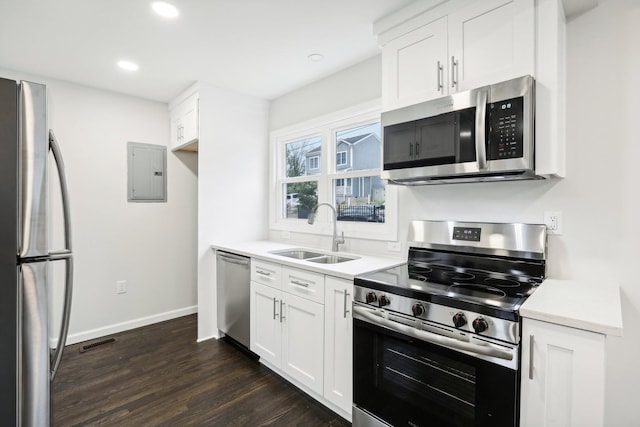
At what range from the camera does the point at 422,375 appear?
1485 mm

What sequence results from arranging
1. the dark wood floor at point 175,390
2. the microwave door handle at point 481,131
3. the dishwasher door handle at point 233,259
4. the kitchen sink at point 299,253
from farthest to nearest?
1. the kitchen sink at point 299,253
2. the dishwasher door handle at point 233,259
3. the dark wood floor at point 175,390
4. the microwave door handle at point 481,131

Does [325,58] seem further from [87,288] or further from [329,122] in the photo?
[87,288]

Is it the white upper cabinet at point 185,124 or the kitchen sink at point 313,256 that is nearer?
the kitchen sink at point 313,256

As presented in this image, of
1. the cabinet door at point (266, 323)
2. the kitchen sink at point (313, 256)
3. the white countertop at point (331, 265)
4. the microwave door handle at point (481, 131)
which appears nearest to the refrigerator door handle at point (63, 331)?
the white countertop at point (331, 265)

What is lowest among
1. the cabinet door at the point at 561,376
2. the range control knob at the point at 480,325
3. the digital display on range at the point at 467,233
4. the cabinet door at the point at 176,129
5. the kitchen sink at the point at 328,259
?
the cabinet door at the point at 561,376

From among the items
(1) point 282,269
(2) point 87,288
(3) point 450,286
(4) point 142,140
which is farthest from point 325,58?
(2) point 87,288

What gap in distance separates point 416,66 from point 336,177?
50.1 inches

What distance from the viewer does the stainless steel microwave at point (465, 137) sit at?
1.49 m

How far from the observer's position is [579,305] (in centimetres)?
124

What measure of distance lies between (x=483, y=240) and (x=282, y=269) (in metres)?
1.35

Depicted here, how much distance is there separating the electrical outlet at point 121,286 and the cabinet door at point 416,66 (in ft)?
10.4

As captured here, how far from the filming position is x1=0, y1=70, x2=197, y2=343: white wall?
3.13 metres

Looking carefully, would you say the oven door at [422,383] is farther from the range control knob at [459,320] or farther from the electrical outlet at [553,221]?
the electrical outlet at [553,221]

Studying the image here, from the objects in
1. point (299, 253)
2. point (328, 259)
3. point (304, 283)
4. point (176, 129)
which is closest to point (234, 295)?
point (299, 253)
